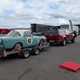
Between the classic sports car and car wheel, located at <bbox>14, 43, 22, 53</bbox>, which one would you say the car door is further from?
car wheel, located at <bbox>14, 43, 22, 53</bbox>

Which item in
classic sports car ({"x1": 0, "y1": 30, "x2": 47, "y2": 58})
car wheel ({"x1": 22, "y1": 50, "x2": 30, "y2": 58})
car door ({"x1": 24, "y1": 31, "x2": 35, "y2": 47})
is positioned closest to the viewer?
classic sports car ({"x1": 0, "y1": 30, "x2": 47, "y2": 58})

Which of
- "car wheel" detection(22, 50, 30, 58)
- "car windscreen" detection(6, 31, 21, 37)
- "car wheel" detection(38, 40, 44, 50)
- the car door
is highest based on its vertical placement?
"car windscreen" detection(6, 31, 21, 37)

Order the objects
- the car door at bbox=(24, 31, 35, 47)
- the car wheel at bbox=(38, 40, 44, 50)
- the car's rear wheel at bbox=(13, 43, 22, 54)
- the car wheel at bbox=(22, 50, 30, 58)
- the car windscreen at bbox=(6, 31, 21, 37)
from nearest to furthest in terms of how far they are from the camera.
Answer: the car's rear wheel at bbox=(13, 43, 22, 54)
the car wheel at bbox=(22, 50, 30, 58)
the car windscreen at bbox=(6, 31, 21, 37)
the car door at bbox=(24, 31, 35, 47)
the car wheel at bbox=(38, 40, 44, 50)

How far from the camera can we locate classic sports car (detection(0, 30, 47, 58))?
38.9 feet

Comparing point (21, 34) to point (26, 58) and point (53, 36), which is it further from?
point (53, 36)

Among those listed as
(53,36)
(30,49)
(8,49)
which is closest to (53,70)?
(8,49)

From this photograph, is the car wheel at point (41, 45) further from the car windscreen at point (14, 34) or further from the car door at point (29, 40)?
the car windscreen at point (14, 34)

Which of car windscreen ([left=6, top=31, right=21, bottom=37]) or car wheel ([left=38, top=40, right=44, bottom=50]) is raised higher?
car windscreen ([left=6, top=31, right=21, bottom=37])

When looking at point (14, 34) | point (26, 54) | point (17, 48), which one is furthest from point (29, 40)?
point (17, 48)

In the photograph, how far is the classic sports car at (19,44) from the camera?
1184 cm

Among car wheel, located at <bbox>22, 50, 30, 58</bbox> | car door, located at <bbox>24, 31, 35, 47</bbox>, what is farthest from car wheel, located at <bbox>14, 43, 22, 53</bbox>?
car door, located at <bbox>24, 31, 35, 47</bbox>

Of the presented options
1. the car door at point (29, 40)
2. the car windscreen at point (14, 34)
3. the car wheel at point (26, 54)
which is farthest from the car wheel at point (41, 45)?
the car windscreen at point (14, 34)

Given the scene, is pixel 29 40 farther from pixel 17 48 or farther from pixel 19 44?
pixel 17 48

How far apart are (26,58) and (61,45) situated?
31.6 ft
